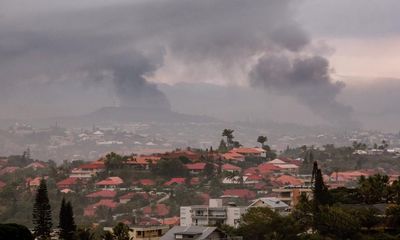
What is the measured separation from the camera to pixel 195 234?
60656 mm

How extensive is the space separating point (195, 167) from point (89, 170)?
15.8 m

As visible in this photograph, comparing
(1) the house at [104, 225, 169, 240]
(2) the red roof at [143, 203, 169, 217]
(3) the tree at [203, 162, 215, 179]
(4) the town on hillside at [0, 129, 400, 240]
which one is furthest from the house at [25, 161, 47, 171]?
(1) the house at [104, 225, 169, 240]

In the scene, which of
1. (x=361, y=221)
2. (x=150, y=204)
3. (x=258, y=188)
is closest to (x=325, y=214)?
(x=361, y=221)

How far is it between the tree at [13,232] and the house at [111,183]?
209 ft

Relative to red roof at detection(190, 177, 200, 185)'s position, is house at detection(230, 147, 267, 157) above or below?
above

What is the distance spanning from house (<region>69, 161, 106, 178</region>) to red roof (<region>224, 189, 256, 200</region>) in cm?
2187

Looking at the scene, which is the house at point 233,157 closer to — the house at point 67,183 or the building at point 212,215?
the house at point 67,183

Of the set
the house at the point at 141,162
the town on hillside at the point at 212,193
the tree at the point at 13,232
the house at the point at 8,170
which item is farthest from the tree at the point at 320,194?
the house at the point at 8,170

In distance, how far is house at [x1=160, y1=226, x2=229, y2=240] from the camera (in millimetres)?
60841

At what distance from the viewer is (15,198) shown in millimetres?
114250

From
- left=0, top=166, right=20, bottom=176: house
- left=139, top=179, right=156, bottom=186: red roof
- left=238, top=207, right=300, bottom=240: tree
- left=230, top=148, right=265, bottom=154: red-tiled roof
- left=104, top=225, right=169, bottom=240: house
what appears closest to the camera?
left=238, top=207, right=300, bottom=240: tree

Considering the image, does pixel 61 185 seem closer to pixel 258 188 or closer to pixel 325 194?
pixel 258 188

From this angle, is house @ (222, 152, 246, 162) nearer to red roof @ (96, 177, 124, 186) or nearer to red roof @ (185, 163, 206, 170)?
red roof @ (185, 163, 206, 170)

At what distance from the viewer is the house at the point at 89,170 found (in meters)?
131
